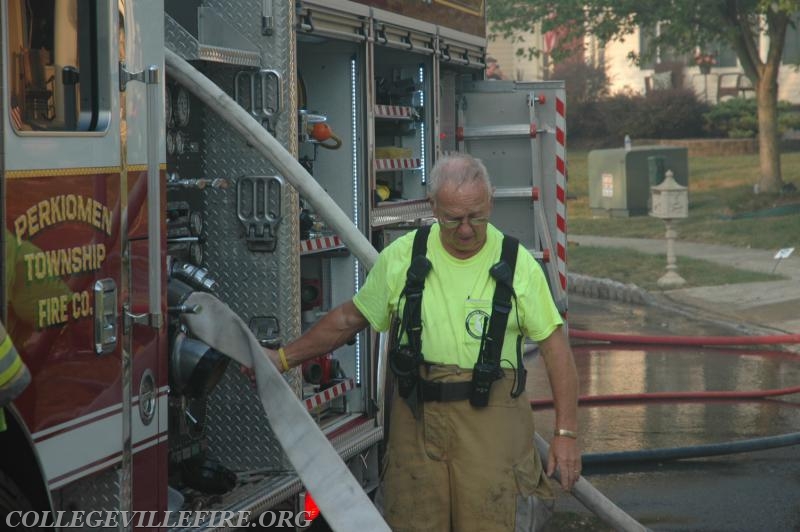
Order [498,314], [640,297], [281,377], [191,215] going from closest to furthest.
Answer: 1. [498,314]
2. [281,377]
3. [191,215]
4. [640,297]

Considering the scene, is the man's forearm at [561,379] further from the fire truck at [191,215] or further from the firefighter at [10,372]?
the firefighter at [10,372]

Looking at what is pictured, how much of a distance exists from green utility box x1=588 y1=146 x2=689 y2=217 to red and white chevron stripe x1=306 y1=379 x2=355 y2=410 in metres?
16.7

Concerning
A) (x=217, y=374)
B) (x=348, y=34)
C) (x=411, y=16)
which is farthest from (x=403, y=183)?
(x=217, y=374)

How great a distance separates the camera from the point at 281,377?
15.1 ft

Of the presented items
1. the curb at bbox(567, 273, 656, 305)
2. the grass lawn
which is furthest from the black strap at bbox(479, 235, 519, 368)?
the grass lawn

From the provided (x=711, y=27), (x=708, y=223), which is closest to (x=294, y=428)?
(x=708, y=223)

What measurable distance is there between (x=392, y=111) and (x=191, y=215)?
1863 millimetres


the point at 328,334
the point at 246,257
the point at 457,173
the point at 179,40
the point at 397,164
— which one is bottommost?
the point at 328,334

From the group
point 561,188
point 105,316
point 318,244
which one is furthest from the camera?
point 561,188

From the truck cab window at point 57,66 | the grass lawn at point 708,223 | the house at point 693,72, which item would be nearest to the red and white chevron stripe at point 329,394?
the truck cab window at point 57,66

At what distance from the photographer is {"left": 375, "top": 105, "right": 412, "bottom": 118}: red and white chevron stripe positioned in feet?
22.6

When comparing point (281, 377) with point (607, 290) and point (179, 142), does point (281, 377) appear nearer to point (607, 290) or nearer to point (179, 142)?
point (179, 142)

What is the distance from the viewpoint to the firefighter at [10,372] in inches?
129

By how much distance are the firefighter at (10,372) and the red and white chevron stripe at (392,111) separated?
3684mm
